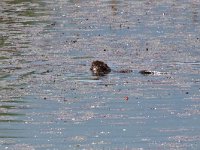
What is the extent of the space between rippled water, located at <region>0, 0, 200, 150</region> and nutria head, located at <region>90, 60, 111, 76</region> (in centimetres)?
19

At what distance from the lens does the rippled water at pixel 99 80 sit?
15102 millimetres

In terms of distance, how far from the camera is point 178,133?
15109 mm

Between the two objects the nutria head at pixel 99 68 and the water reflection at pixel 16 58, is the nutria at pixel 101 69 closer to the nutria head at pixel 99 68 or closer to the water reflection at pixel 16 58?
the nutria head at pixel 99 68

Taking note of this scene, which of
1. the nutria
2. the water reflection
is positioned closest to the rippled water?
the water reflection

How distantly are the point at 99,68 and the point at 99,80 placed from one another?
46 cm

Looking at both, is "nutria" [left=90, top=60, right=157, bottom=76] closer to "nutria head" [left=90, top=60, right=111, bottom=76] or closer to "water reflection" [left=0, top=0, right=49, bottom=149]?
"nutria head" [left=90, top=60, right=111, bottom=76]

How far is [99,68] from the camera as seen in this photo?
2084cm

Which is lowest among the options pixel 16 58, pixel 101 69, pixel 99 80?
pixel 99 80

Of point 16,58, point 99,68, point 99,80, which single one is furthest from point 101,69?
point 16,58

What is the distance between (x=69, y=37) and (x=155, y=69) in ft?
20.2

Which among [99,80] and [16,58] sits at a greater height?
[16,58]

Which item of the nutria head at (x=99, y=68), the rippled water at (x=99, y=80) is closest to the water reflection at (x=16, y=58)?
the rippled water at (x=99, y=80)

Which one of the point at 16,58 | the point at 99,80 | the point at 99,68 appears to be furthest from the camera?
the point at 16,58

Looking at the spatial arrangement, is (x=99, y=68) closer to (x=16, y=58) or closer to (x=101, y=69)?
(x=101, y=69)
